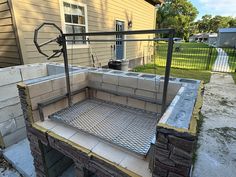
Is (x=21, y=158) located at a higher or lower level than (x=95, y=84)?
lower

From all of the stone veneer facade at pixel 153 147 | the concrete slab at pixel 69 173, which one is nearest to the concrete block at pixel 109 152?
the stone veneer facade at pixel 153 147

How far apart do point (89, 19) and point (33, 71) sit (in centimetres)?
284

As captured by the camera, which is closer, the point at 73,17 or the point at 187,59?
the point at 73,17

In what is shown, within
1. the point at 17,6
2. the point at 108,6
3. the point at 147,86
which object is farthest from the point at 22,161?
the point at 108,6

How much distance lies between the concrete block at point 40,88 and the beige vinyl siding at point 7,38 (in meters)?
1.98

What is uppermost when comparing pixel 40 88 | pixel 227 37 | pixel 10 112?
pixel 227 37

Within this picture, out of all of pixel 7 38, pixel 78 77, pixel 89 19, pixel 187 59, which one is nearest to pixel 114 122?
pixel 78 77

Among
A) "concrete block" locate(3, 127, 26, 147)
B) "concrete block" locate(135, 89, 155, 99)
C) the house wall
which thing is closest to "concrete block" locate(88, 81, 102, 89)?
"concrete block" locate(135, 89, 155, 99)

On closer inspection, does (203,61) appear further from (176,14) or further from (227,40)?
(176,14)

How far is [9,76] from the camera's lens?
8.08 ft

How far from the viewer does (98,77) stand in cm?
251

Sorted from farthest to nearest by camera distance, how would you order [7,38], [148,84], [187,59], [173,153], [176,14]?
[176,14] < [187,59] < [7,38] < [148,84] < [173,153]

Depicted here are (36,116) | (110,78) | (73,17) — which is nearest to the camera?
(36,116)

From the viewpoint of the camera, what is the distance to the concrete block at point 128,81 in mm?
2193
